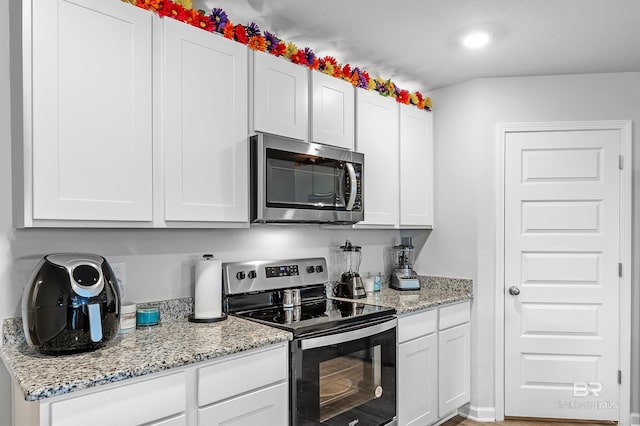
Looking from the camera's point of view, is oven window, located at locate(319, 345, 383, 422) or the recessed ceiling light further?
the recessed ceiling light

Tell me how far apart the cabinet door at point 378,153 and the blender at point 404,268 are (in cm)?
41

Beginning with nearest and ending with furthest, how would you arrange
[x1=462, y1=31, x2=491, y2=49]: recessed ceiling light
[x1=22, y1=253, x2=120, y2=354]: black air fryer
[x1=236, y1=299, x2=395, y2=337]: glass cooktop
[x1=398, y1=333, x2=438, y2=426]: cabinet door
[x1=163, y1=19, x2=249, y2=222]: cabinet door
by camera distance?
[x1=22, y1=253, x2=120, y2=354]: black air fryer < [x1=163, y1=19, x2=249, y2=222]: cabinet door < [x1=236, y1=299, x2=395, y2=337]: glass cooktop < [x1=462, y1=31, x2=491, y2=49]: recessed ceiling light < [x1=398, y1=333, x2=438, y2=426]: cabinet door

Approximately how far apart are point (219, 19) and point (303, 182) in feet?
2.92

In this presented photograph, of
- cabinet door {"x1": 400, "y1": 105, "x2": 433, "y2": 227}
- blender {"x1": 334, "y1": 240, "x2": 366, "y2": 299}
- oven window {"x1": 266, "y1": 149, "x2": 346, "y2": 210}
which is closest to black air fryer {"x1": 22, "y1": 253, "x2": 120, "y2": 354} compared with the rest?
oven window {"x1": 266, "y1": 149, "x2": 346, "y2": 210}

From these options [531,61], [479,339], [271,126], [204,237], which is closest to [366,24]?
[271,126]

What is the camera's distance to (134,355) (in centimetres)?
154

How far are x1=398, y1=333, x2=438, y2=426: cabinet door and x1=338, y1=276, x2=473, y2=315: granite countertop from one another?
214 mm

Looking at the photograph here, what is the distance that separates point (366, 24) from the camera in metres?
2.31

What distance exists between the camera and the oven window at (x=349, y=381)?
2.04 metres

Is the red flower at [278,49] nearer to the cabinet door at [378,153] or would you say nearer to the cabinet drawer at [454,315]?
the cabinet door at [378,153]

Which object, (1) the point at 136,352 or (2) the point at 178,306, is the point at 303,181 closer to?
(2) the point at 178,306

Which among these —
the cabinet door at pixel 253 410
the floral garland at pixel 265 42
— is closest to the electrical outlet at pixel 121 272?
the cabinet door at pixel 253 410

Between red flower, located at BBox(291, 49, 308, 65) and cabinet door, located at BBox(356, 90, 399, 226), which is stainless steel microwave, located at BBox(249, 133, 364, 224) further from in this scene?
red flower, located at BBox(291, 49, 308, 65)

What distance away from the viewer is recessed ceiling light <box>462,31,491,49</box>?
242 cm
